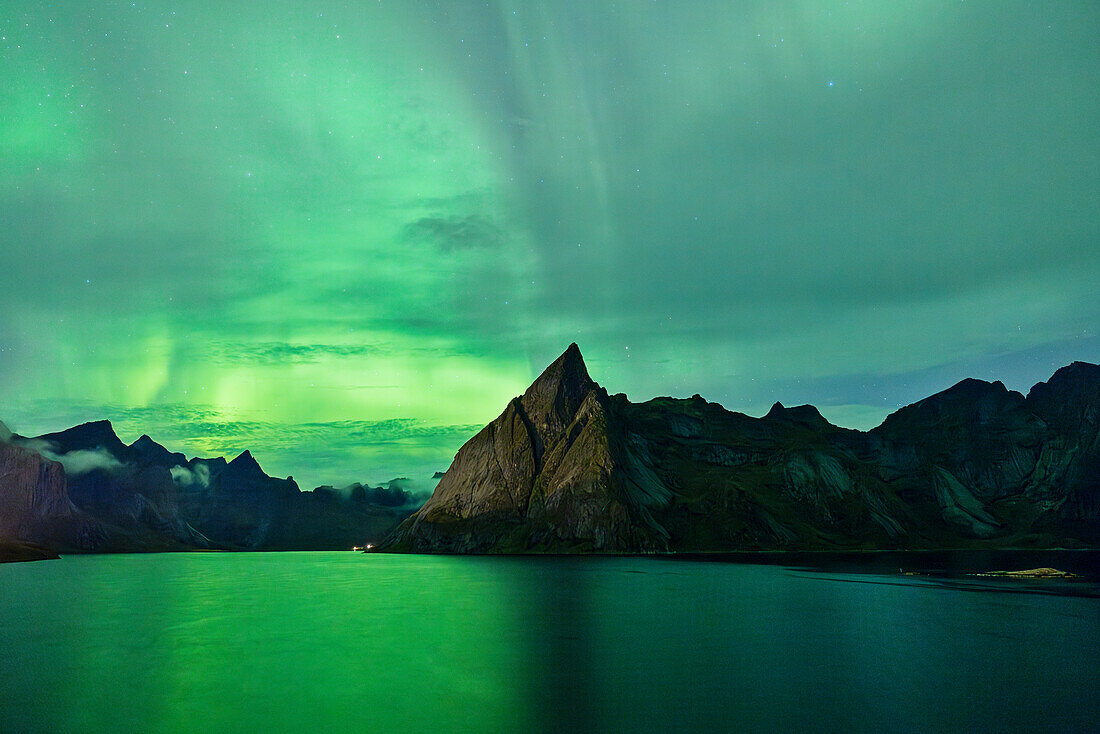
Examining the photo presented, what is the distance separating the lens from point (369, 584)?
5468 inches

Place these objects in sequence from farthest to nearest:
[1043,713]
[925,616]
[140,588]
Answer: [140,588] < [925,616] < [1043,713]

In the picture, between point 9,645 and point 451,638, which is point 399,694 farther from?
point 9,645

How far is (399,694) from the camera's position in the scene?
142ft

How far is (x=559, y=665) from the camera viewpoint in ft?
166

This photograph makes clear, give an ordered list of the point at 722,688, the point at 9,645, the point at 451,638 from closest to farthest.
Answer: the point at 722,688 → the point at 9,645 → the point at 451,638

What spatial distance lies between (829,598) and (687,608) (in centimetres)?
2620

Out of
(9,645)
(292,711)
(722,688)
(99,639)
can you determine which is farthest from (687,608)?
(9,645)

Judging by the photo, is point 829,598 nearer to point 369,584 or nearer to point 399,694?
point 399,694

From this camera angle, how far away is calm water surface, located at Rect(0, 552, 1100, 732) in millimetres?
37062

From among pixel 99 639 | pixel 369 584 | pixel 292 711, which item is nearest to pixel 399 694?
pixel 292 711

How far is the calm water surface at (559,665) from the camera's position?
3706 cm

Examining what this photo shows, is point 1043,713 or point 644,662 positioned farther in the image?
point 644,662

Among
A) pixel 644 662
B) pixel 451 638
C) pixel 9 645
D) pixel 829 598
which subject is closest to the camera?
pixel 644 662

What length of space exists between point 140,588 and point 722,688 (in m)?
130
